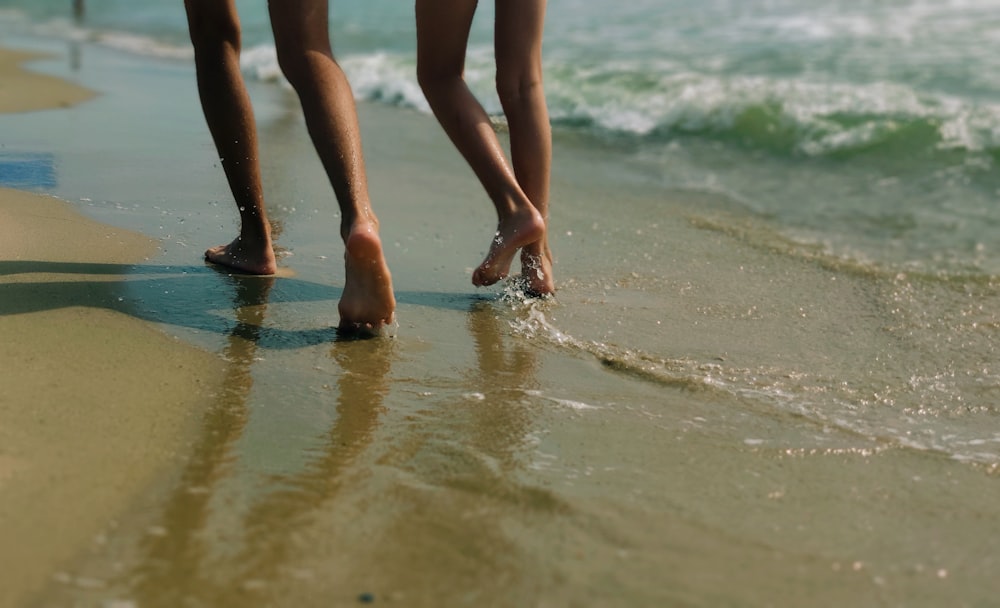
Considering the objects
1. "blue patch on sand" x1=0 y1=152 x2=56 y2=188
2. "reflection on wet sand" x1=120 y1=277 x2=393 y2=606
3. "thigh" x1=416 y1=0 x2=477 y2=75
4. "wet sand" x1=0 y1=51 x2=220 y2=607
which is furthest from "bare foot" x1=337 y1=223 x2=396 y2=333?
"blue patch on sand" x1=0 y1=152 x2=56 y2=188

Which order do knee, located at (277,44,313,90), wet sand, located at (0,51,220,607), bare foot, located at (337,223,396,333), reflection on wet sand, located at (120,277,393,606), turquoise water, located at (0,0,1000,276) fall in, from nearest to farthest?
reflection on wet sand, located at (120,277,393,606), wet sand, located at (0,51,220,607), bare foot, located at (337,223,396,333), knee, located at (277,44,313,90), turquoise water, located at (0,0,1000,276)

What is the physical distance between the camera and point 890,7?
11.0m

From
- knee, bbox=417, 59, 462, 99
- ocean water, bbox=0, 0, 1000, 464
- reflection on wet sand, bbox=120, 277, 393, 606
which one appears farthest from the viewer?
ocean water, bbox=0, 0, 1000, 464

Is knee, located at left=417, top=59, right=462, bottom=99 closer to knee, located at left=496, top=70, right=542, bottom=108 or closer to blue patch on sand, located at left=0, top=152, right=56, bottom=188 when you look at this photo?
knee, located at left=496, top=70, right=542, bottom=108

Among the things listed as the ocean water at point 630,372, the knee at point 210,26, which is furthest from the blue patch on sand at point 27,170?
the knee at point 210,26

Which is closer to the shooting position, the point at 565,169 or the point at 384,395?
the point at 384,395

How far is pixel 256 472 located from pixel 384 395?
0.43 m

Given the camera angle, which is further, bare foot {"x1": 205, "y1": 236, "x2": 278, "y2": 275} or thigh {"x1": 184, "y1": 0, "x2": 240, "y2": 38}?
bare foot {"x1": 205, "y1": 236, "x2": 278, "y2": 275}

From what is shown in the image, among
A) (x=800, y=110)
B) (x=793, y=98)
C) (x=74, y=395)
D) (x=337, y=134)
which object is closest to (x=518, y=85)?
(x=337, y=134)

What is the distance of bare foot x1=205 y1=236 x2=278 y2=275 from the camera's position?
113 inches

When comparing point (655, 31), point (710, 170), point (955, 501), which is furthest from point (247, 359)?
point (655, 31)

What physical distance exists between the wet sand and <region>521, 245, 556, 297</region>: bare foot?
959 millimetres

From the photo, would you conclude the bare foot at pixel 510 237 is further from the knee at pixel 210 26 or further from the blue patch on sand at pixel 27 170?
the blue patch on sand at pixel 27 170

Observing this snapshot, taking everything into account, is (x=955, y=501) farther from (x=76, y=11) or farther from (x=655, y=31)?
(x=76, y=11)
